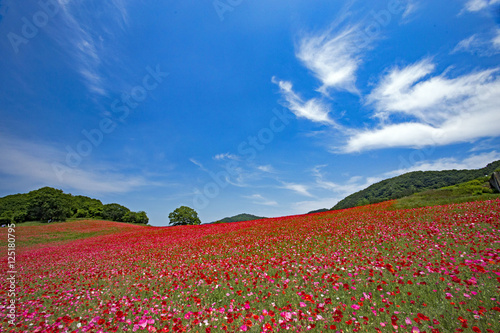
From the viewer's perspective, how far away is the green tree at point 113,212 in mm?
64906

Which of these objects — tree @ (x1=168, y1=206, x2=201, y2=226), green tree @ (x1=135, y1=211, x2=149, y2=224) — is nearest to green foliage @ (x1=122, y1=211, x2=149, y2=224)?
green tree @ (x1=135, y1=211, x2=149, y2=224)

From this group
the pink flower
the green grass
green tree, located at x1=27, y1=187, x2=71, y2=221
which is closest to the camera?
the pink flower

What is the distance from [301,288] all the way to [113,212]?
7418cm

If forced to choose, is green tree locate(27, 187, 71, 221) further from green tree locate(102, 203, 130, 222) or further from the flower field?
the flower field

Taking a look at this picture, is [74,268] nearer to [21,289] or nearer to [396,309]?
[21,289]

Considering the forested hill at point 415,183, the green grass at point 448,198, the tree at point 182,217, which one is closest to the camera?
the green grass at point 448,198

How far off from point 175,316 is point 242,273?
337cm

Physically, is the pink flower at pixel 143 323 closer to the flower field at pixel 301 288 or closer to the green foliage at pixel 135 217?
the flower field at pixel 301 288

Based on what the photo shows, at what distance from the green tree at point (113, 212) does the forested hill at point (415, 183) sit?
72.7 metres

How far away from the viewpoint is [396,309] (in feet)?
16.3

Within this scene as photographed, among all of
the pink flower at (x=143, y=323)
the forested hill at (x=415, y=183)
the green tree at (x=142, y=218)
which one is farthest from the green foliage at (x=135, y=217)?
the pink flower at (x=143, y=323)

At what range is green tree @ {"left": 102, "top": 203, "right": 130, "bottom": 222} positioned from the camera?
64.9 metres

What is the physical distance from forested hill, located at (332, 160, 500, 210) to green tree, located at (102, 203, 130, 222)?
7274 centimetres

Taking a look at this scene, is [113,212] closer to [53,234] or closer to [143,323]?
[53,234]
